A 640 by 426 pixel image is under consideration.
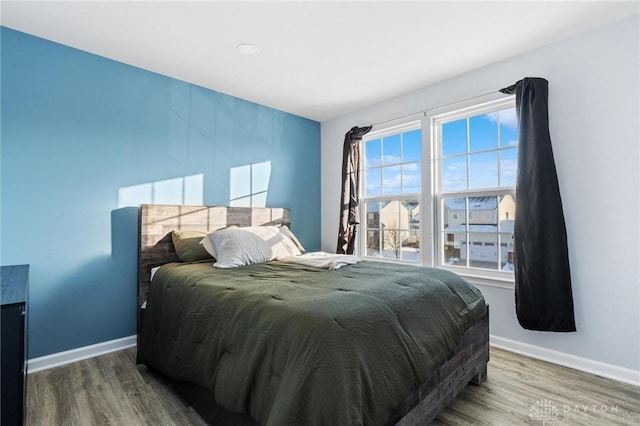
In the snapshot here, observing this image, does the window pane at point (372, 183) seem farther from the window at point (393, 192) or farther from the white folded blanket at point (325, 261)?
the white folded blanket at point (325, 261)

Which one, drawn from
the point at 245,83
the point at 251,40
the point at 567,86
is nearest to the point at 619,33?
the point at 567,86

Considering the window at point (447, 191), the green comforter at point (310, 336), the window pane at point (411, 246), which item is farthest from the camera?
the window pane at point (411, 246)

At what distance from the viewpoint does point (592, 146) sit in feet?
7.48

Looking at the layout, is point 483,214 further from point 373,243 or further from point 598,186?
point 373,243

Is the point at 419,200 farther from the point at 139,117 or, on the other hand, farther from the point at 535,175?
the point at 139,117

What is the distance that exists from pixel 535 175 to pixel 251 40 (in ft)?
7.91

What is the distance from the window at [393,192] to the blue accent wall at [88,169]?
1761mm

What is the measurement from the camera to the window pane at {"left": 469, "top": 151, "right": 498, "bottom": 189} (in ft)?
9.43

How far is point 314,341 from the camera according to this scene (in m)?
1.17

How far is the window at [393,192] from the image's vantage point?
11.3 feet

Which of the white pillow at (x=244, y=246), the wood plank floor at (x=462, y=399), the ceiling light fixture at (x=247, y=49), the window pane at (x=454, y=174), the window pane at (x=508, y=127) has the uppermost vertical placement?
the ceiling light fixture at (x=247, y=49)

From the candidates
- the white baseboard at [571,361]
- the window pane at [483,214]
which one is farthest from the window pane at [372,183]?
the white baseboard at [571,361]

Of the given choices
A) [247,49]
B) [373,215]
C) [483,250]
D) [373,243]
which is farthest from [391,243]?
[247,49]

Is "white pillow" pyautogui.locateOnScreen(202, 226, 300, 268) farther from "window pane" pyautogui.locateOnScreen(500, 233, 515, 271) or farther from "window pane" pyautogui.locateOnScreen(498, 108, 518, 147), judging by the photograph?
"window pane" pyautogui.locateOnScreen(498, 108, 518, 147)
